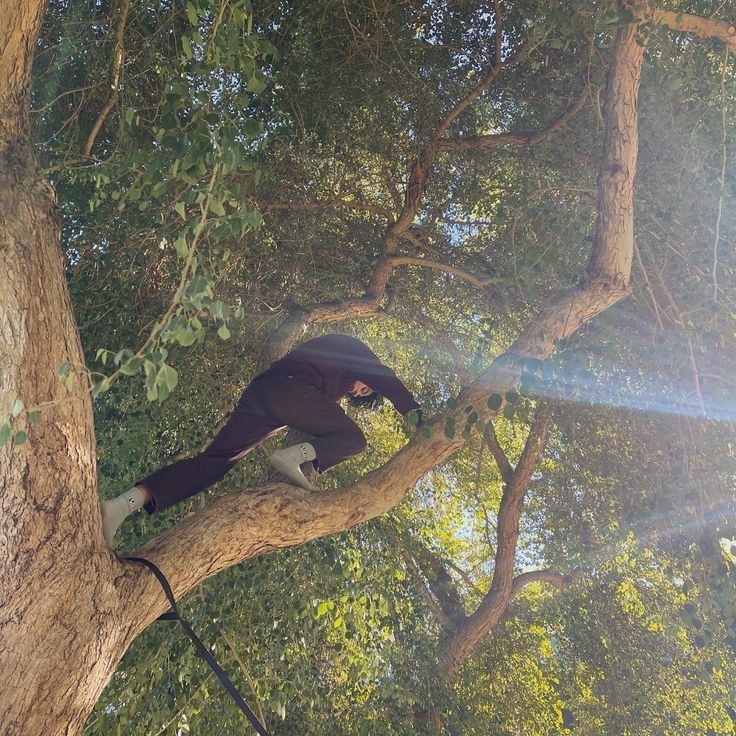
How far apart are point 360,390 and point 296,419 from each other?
0.57 metres

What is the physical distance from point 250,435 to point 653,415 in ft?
14.0

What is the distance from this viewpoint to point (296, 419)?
3.28m

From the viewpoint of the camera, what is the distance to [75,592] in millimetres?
2029

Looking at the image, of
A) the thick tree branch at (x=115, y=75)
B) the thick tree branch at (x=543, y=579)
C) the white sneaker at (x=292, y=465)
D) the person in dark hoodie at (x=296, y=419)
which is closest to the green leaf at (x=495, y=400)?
the person in dark hoodie at (x=296, y=419)

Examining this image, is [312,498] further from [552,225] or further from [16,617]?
[552,225]

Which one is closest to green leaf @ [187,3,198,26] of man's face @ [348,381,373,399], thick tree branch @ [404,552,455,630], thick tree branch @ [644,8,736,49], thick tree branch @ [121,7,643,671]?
thick tree branch @ [121,7,643,671]

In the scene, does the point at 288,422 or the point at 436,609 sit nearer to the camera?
the point at 288,422

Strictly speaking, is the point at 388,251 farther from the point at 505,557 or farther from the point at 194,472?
the point at 505,557

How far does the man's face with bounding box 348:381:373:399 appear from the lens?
365 centimetres

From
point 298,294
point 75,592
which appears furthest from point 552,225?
point 75,592

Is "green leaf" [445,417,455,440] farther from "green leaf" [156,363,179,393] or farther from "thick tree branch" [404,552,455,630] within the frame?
"thick tree branch" [404,552,455,630]

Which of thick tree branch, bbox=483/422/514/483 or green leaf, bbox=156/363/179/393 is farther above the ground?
green leaf, bbox=156/363/179/393

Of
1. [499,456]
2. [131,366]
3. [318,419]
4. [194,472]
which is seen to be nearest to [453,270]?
[318,419]

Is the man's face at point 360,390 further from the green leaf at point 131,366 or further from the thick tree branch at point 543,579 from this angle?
the thick tree branch at point 543,579
